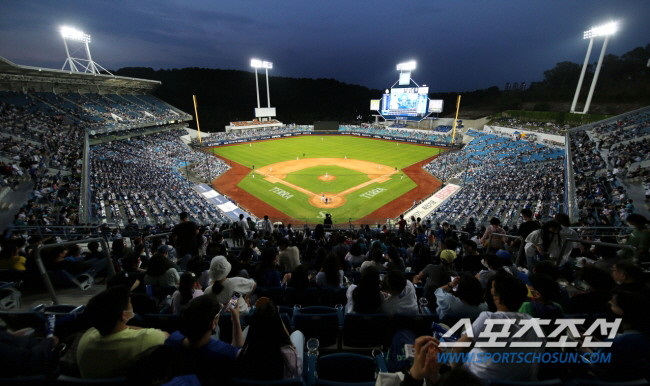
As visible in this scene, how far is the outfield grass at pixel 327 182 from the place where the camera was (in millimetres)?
30969

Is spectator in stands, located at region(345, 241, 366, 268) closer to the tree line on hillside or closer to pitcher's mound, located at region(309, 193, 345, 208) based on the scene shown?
pitcher's mound, located at region(309, 193, 345, 208)

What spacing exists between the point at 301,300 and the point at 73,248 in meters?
7.86

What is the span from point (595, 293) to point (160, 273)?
7.49 metres

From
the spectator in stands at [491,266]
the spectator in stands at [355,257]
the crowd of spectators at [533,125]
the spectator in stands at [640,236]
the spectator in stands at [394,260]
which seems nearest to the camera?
the spectator in stands at [491,266]

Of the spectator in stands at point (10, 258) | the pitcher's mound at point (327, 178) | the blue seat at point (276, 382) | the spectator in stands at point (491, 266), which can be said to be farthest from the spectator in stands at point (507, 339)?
the pitcher's mound at point (327, 178)

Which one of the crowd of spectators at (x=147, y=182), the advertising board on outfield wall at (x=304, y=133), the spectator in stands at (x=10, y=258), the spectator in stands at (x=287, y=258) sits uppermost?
the spectator in stands at (x=10, y=258)

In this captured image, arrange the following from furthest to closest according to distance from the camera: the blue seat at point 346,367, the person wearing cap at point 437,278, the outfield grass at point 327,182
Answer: the outfield grass at point 327,182 < the person wearing cap at point 437,278 < the blue seat at point 346,367

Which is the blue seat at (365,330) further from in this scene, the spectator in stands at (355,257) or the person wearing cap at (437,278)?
the spectator in stands at (355,257)

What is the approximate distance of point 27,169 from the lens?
1905 cm

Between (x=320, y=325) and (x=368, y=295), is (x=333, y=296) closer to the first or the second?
(x=320, y=325)

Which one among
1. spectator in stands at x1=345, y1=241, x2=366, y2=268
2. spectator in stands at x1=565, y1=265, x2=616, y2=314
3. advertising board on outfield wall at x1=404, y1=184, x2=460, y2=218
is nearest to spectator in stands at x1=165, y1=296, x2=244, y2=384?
spectator in stands at x1=565, y1=265, x2=616, y2=314

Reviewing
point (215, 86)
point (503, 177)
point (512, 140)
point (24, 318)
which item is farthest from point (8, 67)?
point (215, 86)

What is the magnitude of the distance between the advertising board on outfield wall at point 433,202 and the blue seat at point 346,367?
67.5 feet

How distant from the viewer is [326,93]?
138500mm
